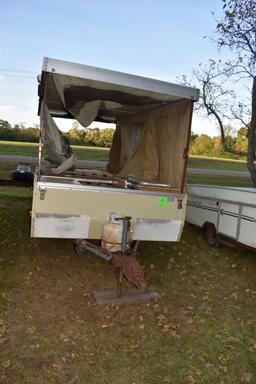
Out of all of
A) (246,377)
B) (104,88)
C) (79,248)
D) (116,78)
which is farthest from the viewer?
(79,248)

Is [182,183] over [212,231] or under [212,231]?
over

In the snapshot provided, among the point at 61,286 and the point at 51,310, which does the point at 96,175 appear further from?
the point at 51,310

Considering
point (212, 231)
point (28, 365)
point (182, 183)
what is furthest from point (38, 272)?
Result: point (212, 231)

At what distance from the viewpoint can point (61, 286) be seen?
5543mm

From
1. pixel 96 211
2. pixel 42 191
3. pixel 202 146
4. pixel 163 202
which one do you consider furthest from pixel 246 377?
pixel 202 146

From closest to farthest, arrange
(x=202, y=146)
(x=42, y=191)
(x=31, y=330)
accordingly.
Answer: (x=31, y=330) → (x=42, y=191) → (x=202, y=146)

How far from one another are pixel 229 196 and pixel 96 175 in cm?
261

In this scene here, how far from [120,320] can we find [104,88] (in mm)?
3533

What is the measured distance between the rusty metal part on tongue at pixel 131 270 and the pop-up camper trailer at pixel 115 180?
1.04ft

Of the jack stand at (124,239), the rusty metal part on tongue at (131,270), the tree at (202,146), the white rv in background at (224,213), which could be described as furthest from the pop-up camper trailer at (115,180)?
the tree at (202,146)

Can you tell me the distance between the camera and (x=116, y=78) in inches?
206

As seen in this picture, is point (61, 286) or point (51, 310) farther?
point (61, 286)

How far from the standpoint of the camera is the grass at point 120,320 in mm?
3916

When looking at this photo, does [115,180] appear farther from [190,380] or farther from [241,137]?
[241,137]
